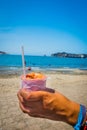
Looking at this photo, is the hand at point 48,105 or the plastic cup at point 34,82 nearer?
the hand at point 48,105

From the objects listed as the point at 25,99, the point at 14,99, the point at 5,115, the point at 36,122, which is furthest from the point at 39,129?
the point at 25,99

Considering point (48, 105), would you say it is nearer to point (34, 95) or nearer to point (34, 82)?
point (34, 95)

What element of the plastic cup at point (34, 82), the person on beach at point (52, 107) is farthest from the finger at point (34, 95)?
the plastic cup at point (34, 82)

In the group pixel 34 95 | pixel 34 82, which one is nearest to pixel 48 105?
pixel 34 95

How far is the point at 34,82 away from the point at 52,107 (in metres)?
0.39

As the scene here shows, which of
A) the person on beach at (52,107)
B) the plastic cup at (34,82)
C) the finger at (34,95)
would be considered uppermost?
the plastic cup at (34,82)

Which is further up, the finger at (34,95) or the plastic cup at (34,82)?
the plastic cup at (34,82)

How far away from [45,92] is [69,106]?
1.05 ft

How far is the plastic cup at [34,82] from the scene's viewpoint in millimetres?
2471

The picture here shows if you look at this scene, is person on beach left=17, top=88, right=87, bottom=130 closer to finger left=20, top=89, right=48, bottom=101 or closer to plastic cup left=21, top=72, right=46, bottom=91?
finger left=20, top=89, right=48, bottom=101

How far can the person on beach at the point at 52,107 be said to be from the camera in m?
2.28

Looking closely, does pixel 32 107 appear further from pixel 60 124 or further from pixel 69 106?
pixel 60 124

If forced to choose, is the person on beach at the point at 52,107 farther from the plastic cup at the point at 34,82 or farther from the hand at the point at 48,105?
the plastic cup at the point at 34,82

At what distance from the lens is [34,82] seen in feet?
8.34
